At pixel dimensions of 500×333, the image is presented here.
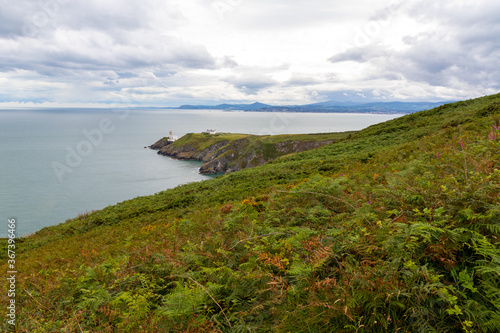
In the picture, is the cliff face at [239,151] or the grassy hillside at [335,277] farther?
the cliff face at [239,151]

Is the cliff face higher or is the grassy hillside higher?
the grassy hillside

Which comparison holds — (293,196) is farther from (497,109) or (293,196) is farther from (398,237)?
(497,109)

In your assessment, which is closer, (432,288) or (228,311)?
(432,288)

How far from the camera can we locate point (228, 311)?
3.86 m

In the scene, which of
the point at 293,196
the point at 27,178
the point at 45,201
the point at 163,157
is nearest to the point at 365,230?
the point at 293,196

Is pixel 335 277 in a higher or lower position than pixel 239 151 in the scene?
higher

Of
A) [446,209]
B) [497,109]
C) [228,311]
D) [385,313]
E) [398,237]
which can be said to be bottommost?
[228,311]

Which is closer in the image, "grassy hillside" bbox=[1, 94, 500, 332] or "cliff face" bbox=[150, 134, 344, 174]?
"grassy hillside" bbox=[1, 94, 500, 332]

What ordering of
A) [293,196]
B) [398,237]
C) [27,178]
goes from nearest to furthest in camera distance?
[398,237] → [293,196] → [27,178]

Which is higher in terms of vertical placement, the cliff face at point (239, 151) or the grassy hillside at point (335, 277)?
the grassy hillside at point (335, 277)

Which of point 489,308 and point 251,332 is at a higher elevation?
point 489,308

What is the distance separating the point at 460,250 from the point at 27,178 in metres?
112

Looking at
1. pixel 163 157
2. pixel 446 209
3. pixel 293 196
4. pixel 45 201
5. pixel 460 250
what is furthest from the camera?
pixel 163 157

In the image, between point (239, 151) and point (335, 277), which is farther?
point (239, 151)
